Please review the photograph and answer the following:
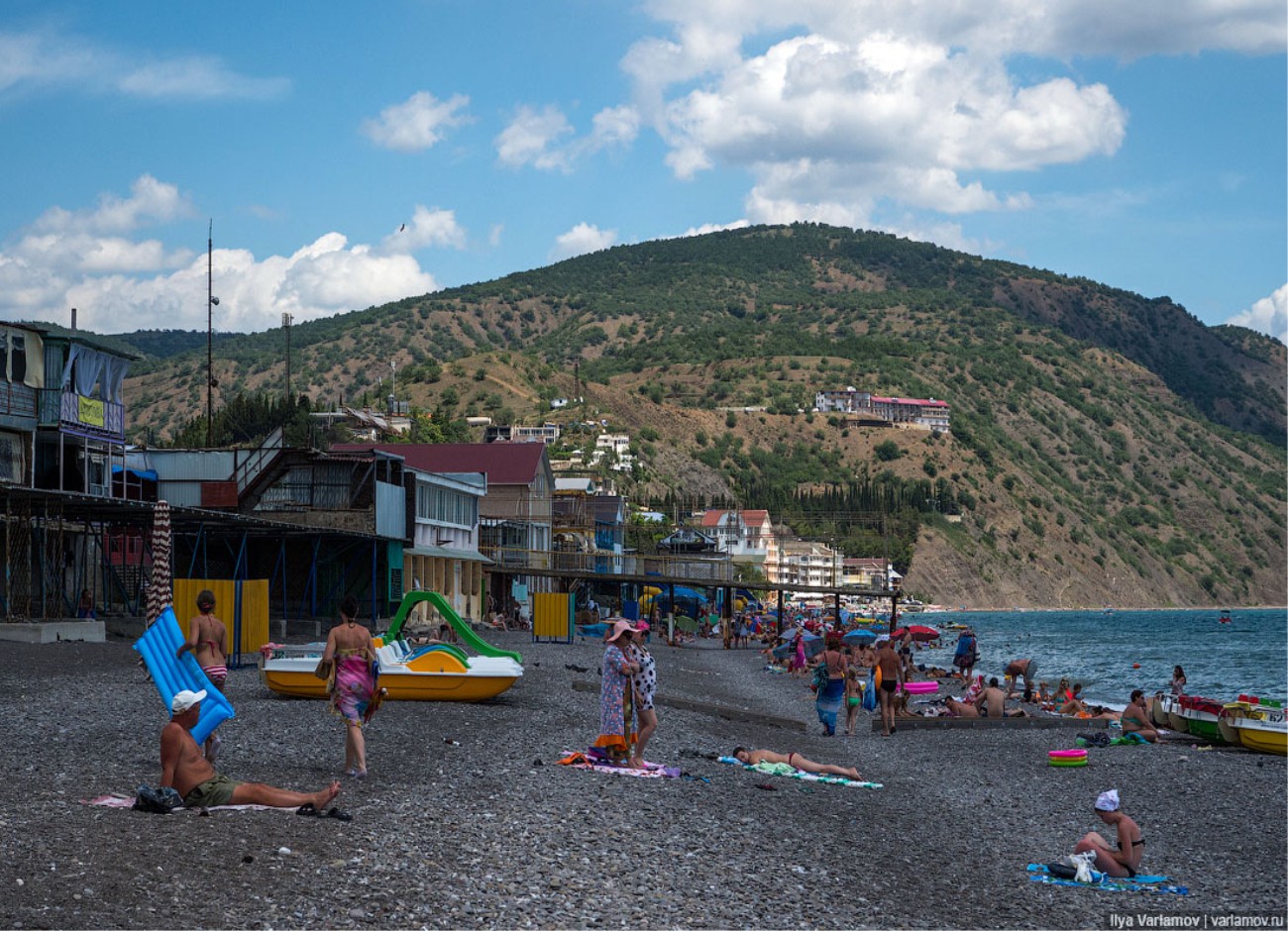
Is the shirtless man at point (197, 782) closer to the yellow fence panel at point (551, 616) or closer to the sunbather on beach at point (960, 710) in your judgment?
the sunbather on beach at point (960, 710)

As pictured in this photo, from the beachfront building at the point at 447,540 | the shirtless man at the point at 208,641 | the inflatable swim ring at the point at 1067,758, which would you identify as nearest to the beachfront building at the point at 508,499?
the beachfront building at the point at 447,540

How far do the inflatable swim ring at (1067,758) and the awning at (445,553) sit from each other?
25859 mm

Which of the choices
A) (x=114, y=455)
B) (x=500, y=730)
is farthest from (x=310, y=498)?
(x=500, y=730)

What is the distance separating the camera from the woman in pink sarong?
1338cm

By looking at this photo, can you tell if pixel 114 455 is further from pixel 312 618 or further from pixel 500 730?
pixel 500 730

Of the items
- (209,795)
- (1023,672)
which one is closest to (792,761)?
(209,795)

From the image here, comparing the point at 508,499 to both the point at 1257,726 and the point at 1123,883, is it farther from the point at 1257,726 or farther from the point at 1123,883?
the point at 1123,883

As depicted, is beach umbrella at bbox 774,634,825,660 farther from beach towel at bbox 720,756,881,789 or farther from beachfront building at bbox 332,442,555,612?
beach towel at bbox 720,756,881,789

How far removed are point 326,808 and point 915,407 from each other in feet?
576

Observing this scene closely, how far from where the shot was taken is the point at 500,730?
1827 cm

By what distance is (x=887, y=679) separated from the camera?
24.8 m

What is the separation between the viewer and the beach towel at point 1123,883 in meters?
12.8

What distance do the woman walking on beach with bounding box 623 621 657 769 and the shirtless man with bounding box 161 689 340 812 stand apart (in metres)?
5.14

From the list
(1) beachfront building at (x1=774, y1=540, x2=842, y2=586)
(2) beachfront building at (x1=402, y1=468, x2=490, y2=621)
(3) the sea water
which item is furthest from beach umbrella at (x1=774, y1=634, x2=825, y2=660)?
(1) beachfront building at (x1=774, y1=540, x2=842, y2=586)
